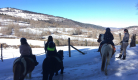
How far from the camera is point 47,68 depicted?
11.9ft

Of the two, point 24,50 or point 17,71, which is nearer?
point 17,71

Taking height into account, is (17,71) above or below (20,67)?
below

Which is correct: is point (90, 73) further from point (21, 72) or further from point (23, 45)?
point (23, 45)

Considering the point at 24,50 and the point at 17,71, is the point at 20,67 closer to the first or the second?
the point at 17,71

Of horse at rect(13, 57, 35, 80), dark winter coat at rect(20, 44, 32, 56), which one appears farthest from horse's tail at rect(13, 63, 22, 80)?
dark winter coat at rect(20, 44, 32, 56)

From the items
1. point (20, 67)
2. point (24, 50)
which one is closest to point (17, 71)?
point (20, 67)

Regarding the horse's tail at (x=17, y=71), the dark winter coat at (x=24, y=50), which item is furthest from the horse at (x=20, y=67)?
the dark winter coat at (x=24, y=50)

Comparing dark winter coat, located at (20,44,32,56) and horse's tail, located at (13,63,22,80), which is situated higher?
dark winter coat, located at (20,44,32,56)

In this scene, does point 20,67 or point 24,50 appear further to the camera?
point 24,50

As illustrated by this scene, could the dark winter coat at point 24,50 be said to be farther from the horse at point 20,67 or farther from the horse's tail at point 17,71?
the horse's tail at point 17,71

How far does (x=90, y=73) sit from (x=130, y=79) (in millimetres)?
1819

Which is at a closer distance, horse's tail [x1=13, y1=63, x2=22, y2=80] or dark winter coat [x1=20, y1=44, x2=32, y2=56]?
horse's tail [x1=13, y1=63, x2=22, y2=80]

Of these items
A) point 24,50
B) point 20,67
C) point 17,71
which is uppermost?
point 24,50

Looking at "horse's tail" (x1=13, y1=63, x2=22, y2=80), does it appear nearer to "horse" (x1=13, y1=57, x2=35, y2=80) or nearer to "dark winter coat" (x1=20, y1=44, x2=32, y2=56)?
"horse" (x1=13, y1=57, x2=35, y2=80)
